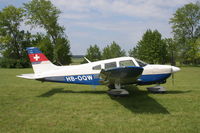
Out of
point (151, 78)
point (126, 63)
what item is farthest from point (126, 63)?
point (151, 78)

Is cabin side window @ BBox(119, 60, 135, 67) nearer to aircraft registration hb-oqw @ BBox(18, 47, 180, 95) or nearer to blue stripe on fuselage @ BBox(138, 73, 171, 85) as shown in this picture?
aircraft registration hb-oqw @ BBox(18, 47, 180, 95)

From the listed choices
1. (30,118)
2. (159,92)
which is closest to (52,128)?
(30,118)

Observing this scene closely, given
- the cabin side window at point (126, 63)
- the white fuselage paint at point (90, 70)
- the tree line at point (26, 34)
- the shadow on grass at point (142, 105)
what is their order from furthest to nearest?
the tree line at point (26, 34) → the white fuselage paint at point (90, 70) → the cabin side window at point (126, 63) → the shadow on grass at point (142, 105)

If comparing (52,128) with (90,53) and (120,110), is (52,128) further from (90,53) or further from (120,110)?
(90,53)

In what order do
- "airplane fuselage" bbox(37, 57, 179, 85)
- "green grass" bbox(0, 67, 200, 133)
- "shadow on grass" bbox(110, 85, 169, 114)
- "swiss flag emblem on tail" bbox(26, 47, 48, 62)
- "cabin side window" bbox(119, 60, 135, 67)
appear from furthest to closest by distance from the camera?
"swiss flag emblem on tail" bbox(26, 47, 48, 62) < "airplane fuselage" bbox(37, 57, 179, 85) < "cabin side window" bbox(119, 60, 135, 67) < "shadow on grass" bbox(110, 85, 169, 114) < "green grass" bbox(0, 67, 200, 133)

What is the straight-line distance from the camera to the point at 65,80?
7691mm

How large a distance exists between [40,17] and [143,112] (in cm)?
3759

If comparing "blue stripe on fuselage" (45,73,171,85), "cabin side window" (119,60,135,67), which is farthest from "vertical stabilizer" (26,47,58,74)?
"cabin side window" (119,60,135,67)

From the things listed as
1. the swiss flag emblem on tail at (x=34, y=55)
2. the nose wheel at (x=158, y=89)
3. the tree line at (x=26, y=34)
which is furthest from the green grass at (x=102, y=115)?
the tree line at (x=26, y=34)

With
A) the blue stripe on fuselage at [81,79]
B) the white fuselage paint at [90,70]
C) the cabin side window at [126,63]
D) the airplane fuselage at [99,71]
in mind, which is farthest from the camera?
the blue stripe on fuselage at [81,79]

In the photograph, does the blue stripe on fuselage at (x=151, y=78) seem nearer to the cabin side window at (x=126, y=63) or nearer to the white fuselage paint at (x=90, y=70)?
the white fuselage paint at (x=90, y=70)

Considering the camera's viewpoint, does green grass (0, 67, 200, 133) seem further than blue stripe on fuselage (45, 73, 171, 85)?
No

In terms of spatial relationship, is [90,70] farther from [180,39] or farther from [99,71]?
[180,39]

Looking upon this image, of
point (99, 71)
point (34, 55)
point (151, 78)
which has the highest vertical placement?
point (34, 55)
